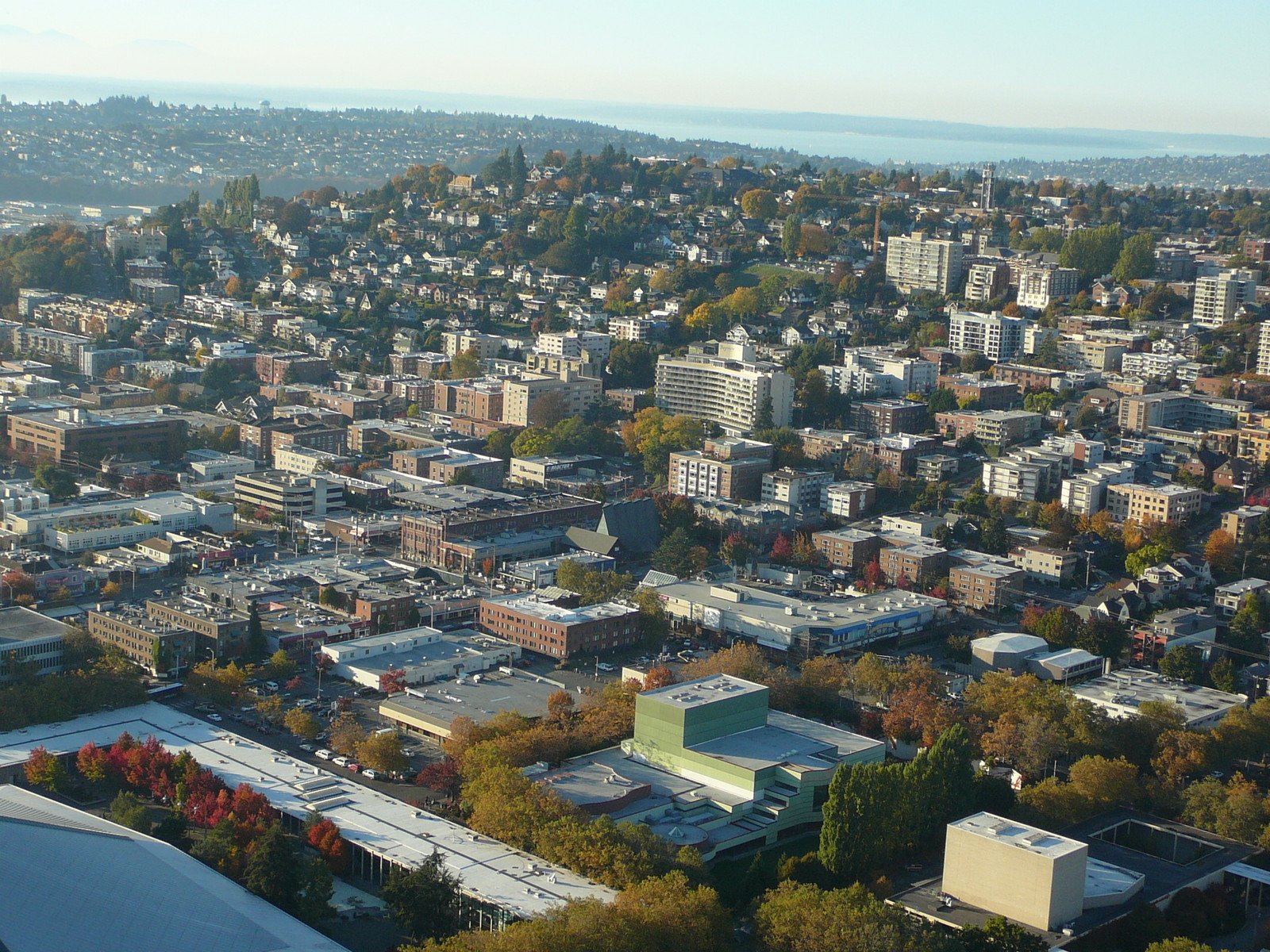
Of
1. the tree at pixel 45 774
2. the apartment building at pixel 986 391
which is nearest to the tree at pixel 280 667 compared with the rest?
the tree at pixel 45 774

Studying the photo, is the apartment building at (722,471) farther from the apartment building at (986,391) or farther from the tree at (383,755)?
the tree at (383,755)

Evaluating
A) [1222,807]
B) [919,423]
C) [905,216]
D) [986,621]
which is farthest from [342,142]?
[1222,807]

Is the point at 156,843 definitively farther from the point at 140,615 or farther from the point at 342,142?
the point at 342,142

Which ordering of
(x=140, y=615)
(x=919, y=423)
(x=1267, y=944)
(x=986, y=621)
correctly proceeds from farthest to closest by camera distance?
(x=919, y=423) < (x=986, y=621) < (x=140, y=615) < (x=1267, y=944)

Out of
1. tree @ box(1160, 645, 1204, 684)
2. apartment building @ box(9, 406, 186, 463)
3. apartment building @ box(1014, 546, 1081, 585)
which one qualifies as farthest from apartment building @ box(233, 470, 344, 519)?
tree @ box(1160, 645, 1204, 684)

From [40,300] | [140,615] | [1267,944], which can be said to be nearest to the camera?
[1267,944]

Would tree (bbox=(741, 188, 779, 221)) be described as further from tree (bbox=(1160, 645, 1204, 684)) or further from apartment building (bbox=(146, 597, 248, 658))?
apartment building (bbox=(146, 597, 248, 658))
